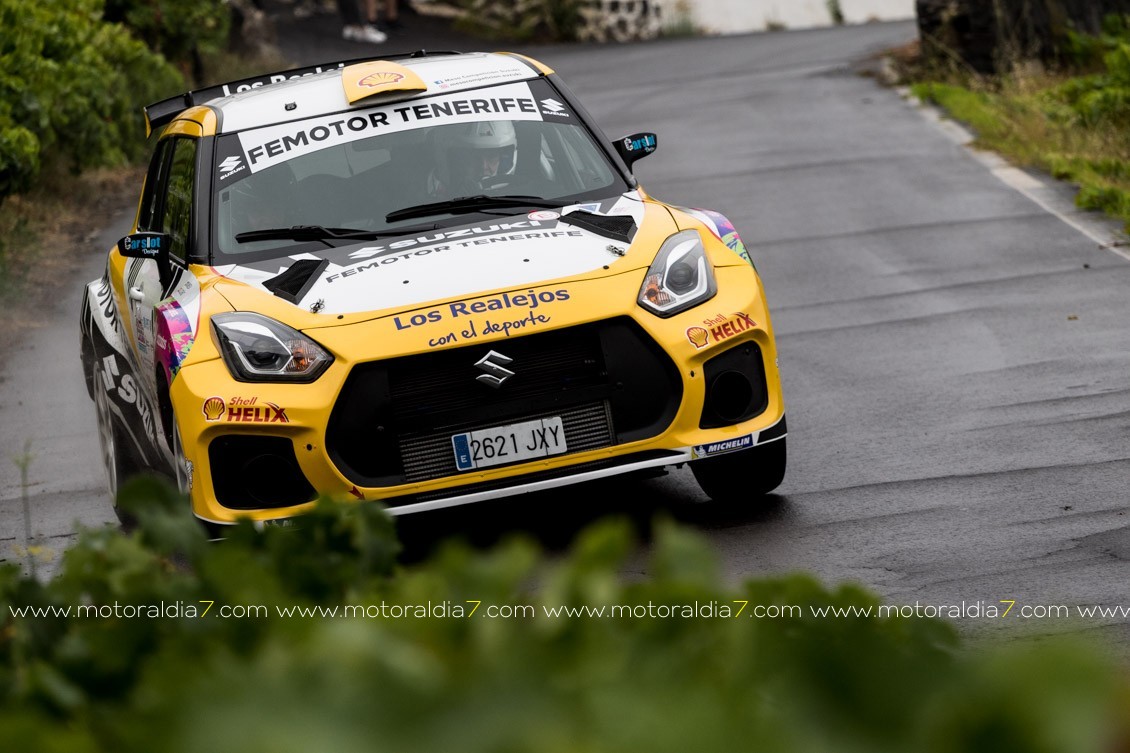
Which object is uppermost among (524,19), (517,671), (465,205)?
(517,671)

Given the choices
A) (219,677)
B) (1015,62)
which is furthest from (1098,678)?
(1015,62)

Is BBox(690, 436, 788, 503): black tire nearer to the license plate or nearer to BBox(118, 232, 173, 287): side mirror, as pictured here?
the license plate

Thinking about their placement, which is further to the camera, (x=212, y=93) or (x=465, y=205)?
(x=212, y=93)

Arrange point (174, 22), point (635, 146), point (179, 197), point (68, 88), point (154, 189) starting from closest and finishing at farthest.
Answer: point (179, 197)
point (635, 146)
point (154, 189)
point (68, 88)
point (174, 22)

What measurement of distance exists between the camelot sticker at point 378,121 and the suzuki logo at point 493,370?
1.92m

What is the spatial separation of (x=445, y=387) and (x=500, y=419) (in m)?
0.21

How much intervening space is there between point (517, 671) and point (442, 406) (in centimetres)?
430

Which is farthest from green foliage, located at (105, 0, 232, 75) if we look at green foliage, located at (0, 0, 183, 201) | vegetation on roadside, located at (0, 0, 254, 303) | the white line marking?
the white line marking

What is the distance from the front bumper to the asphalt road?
0.96 ft

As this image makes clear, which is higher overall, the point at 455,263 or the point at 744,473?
the point at 455,263

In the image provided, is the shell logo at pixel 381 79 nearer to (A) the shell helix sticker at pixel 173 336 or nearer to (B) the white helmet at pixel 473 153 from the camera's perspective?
(B) the white helmet at pixel 473 153

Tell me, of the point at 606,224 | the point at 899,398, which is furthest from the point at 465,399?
the point at 899,398

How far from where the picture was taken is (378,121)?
743 centimetres

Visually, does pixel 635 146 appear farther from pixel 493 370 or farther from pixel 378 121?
pixel 493 370
